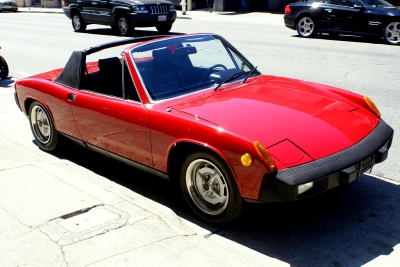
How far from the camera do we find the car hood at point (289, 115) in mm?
3889

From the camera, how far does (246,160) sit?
3.69 metres

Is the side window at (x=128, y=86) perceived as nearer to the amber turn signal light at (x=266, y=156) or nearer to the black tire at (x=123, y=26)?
the amber turn signal light at (x=266, y=156)

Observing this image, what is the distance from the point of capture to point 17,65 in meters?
12.8

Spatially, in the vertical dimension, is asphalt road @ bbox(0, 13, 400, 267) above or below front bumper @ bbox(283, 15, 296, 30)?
below

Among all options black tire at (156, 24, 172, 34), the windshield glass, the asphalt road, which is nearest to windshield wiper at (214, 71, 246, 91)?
the asphalt road

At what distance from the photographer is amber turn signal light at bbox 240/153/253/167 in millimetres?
3676

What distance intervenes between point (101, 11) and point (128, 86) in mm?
14289

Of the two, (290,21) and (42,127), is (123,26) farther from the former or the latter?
(42,127)

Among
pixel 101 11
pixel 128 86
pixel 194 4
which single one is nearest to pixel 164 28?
pixel 101 11

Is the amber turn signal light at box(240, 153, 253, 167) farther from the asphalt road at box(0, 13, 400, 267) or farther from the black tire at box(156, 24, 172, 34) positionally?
the black tire at box(156, 24, 172, 34)

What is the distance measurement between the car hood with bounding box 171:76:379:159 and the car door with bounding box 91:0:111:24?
46.1ft

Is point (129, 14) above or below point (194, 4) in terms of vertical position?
above

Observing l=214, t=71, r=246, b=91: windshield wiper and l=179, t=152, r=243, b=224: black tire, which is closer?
l=179, t=152, r=243, b=224: black tire

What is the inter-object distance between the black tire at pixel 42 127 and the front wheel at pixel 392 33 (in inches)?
413
